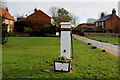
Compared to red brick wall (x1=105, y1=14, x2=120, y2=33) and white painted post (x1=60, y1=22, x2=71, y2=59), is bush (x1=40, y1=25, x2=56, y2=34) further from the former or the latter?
white painted post (x1=60, y1=22, x2=71, y2=59)

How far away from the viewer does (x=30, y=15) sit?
1736 inches

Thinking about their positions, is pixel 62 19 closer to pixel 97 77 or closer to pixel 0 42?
pixel 0 42

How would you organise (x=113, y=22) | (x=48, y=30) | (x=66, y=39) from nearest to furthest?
(x=66, y=39), (x=48, y=30), (x=113, y=22)

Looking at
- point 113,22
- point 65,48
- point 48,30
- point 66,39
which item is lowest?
point 65,48

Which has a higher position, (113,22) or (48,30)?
(113,22)

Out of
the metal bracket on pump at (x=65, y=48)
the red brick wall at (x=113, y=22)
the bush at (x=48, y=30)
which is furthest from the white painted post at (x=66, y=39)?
the red brick wall at (x=113, y=22)

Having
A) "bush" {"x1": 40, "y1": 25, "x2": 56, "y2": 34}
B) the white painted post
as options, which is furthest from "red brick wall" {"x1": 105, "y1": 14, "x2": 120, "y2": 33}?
the white painted post

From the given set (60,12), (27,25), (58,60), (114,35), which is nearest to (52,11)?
(60,12)

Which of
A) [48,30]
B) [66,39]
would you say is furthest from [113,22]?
[66,39]

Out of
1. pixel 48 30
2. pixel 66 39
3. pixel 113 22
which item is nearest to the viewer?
pixel 66 39

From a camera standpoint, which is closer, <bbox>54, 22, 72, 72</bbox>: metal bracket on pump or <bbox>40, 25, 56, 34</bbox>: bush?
<bbox>54, 22, 72, 72</bbox>: metal bracket on pump

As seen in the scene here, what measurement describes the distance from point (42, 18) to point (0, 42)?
28033 millimetres

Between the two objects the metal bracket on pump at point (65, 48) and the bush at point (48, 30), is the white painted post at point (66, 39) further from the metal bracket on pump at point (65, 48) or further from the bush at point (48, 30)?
the bush at point (48, 30)

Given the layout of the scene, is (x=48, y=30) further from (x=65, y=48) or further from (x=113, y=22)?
(x=65, y=48)
